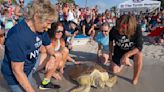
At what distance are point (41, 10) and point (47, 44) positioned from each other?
0.91 meters

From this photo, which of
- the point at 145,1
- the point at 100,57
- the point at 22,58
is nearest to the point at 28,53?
the point at 22,58

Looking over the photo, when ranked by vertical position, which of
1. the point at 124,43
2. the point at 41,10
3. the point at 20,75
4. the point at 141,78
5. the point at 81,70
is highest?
the point at 41,10

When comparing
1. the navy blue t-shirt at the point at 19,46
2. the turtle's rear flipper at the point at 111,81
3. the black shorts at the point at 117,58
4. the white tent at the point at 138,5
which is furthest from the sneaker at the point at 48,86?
the white tent at the point at 138,5

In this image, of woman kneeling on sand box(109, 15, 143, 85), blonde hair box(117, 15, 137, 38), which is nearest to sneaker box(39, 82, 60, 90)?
woman kneeling on sand box(109, 15, 143, 85)

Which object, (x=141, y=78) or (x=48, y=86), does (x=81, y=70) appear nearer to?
(x=48, y=86)

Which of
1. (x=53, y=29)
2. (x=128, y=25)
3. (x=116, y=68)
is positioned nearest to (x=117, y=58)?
(x=116, y=68)

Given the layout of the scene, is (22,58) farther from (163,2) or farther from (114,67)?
(163,2)

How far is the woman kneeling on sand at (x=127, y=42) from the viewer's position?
5.11m

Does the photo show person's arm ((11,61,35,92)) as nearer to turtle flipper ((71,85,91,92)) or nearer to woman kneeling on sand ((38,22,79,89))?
turtle flipper ((71,85,91,92))

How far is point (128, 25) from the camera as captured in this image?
16.7 feet

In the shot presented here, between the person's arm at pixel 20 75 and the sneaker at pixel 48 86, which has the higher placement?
the person's arm at pixel 20 75

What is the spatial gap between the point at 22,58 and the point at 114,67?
3.60m

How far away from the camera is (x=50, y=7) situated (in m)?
2.67

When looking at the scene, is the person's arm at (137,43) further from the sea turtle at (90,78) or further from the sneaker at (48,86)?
the sneaker at (48,86)
